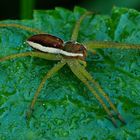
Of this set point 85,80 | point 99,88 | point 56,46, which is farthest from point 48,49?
point 99,88

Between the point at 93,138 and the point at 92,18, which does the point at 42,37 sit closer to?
the point at 92,18

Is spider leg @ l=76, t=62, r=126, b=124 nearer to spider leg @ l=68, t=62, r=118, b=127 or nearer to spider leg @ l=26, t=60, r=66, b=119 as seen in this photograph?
spider leg @ l=68, t=62, r=118, b=127

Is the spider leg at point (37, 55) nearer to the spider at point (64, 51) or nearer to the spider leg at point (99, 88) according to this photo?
the spider at point (64, 51)

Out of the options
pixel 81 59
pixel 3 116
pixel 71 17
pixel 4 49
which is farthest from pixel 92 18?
pixel 3 116

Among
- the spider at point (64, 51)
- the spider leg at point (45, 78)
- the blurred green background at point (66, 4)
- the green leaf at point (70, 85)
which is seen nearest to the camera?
→ the green leaf at point (70, 85)

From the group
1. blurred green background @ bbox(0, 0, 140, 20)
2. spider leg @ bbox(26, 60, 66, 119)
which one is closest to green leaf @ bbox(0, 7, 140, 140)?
spider leg @ bbox(26, 60, 66, 119)

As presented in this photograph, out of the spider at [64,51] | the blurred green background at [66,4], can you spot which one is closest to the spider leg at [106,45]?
the spider at [64,51]
